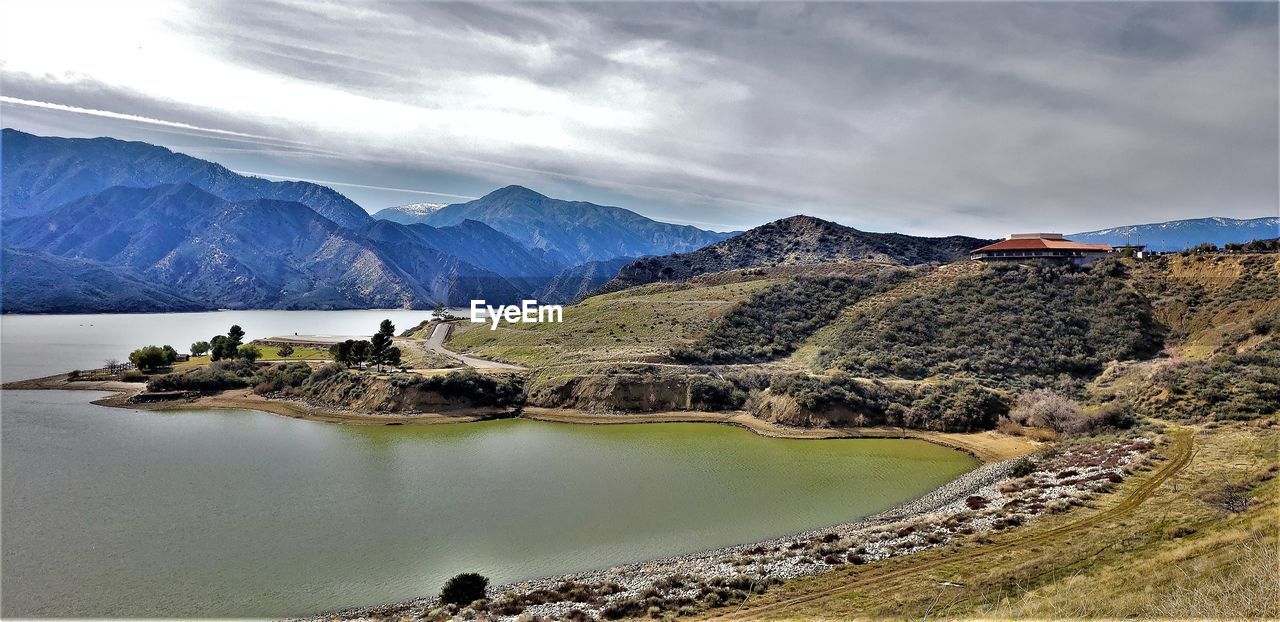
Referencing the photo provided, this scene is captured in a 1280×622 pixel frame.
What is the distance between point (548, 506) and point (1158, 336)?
48858mm

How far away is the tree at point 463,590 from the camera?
1625 centimetres

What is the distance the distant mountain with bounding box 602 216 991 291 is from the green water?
74528mm

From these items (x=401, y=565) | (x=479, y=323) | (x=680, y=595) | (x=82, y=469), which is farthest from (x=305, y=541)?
(x=479, y=323)

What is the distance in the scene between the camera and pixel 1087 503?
20734mm

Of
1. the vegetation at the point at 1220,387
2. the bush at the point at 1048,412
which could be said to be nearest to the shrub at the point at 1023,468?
the bush at the point at 1048,412

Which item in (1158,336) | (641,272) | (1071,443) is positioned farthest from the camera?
(641,272)

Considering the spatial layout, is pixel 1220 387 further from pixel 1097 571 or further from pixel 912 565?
pixel 912 565

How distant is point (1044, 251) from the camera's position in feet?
212

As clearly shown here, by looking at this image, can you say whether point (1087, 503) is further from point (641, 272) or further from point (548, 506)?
point (641, 272)

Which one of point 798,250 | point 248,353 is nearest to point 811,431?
point 248,353

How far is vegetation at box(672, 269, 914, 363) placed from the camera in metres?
54.7

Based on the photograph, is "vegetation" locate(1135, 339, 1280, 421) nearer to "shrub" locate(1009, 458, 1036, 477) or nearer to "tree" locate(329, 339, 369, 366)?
"shrub" locate(1009, 458, 1036, 477)

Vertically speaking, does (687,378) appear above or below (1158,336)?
below

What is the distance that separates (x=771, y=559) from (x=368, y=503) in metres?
16.3
